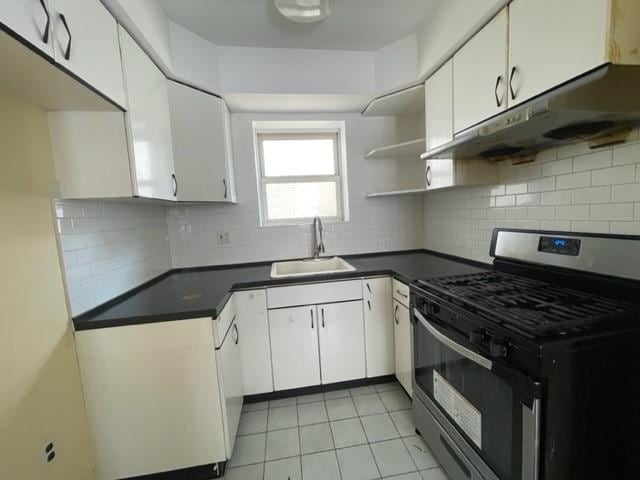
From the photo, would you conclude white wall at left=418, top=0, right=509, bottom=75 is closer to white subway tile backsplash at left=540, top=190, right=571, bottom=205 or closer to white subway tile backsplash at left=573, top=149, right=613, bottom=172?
white subway tile backsplash at left=573, top=149, right=613, bottom=172

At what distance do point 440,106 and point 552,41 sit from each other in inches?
29.4

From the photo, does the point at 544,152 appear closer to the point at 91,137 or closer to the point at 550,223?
the point at 550,223

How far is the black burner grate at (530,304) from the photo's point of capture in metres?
0.88

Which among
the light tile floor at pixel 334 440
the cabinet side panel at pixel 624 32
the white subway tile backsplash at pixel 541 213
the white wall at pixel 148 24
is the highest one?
the white wall at pixel 148 24

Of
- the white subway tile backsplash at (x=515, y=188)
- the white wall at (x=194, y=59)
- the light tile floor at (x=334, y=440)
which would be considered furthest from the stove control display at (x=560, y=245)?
the white wall at (x=194, y=59)

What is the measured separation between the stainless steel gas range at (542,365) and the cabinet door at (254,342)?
1.04 metres

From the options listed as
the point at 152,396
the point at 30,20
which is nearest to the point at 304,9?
the point at 30,20

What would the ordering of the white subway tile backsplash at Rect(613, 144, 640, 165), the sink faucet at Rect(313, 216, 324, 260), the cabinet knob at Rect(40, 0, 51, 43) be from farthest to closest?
the sink faucet at Rect(313, 216, 324, 260) → the white subway tile backsplash at Rect(613, 144, 640, 165) → the cabinet knob at Rect(40, 0, 51, 43)

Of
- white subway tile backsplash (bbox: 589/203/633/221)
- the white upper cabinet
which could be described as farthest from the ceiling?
white subway tile backsplash (bbox: 589/203/633/221)

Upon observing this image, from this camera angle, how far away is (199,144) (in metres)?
1.89

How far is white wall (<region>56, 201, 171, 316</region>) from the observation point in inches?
50.3

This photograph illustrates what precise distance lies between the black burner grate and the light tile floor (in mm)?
953

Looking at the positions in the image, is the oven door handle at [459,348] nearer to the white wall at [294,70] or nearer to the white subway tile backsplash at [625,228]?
the white subway tile backsplash at [625,228]

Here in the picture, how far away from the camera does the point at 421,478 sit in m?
1.38
